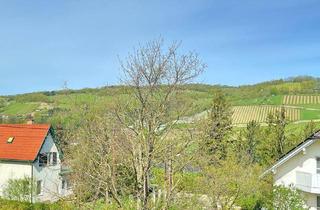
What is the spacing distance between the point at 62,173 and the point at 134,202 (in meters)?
26.0

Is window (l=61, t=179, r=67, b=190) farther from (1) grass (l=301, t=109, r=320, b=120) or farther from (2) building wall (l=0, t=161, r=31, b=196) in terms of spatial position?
(1) grass (l=301, t=109, r=320, b=120)

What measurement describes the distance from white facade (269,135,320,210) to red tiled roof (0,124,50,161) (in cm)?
2086

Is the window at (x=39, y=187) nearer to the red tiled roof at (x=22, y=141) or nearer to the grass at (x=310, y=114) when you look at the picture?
the red tiled roof at (x=22, y=141)

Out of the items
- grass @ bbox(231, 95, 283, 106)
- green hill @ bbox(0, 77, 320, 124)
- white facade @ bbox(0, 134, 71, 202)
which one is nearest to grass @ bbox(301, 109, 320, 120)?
green hill @ bbox(0, 77, 320, 124)

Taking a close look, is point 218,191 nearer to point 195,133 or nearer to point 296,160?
point 296,160

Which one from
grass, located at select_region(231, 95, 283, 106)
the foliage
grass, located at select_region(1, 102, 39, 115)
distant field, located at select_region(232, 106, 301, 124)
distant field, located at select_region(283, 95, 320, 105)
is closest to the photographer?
the foliage

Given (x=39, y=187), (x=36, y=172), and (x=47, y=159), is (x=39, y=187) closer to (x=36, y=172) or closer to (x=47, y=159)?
(x=36, y=172)

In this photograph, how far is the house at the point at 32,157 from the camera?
37750 millimetres

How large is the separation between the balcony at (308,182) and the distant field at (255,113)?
47.2 meters

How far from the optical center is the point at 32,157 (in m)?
37.7

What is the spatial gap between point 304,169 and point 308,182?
136 cm

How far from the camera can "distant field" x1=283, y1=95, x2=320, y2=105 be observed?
288ft

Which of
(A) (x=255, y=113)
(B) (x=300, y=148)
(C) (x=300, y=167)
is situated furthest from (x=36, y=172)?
(A) (x=255, y=113)

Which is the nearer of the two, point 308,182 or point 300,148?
point 308,182
